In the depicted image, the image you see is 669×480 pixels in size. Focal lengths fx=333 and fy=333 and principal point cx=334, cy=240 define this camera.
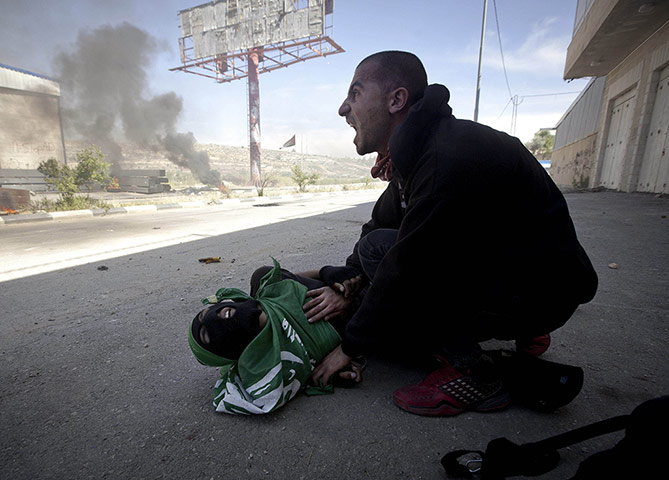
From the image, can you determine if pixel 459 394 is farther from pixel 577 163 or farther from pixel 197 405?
pixel 577 163

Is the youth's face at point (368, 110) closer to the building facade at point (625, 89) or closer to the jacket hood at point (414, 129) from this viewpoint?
the jacket hood at point (414, 129)

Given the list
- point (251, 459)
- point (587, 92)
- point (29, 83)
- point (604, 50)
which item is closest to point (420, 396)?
point (251, 459)

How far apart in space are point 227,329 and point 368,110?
1.01 meters

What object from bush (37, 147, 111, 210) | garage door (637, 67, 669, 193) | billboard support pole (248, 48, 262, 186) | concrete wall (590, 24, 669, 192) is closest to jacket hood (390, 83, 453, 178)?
garage door (637, 67, 669, 193)

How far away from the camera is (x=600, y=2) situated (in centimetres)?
880

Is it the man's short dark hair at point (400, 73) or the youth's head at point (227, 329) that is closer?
the youth's head at point (227, 329)

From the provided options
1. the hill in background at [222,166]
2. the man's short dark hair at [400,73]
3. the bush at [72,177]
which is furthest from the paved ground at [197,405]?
the hill in background at [222,166]

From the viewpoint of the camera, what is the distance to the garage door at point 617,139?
31.0 ft

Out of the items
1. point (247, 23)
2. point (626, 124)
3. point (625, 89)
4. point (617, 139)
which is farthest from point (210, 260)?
Answer: point (247, 23)

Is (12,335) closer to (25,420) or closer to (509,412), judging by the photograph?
(25,420)

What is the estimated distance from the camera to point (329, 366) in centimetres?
129

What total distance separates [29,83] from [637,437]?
25125 millimetres

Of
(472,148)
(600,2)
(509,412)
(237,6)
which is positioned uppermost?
(237,6)

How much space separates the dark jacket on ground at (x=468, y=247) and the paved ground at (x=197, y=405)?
0.28 metres
